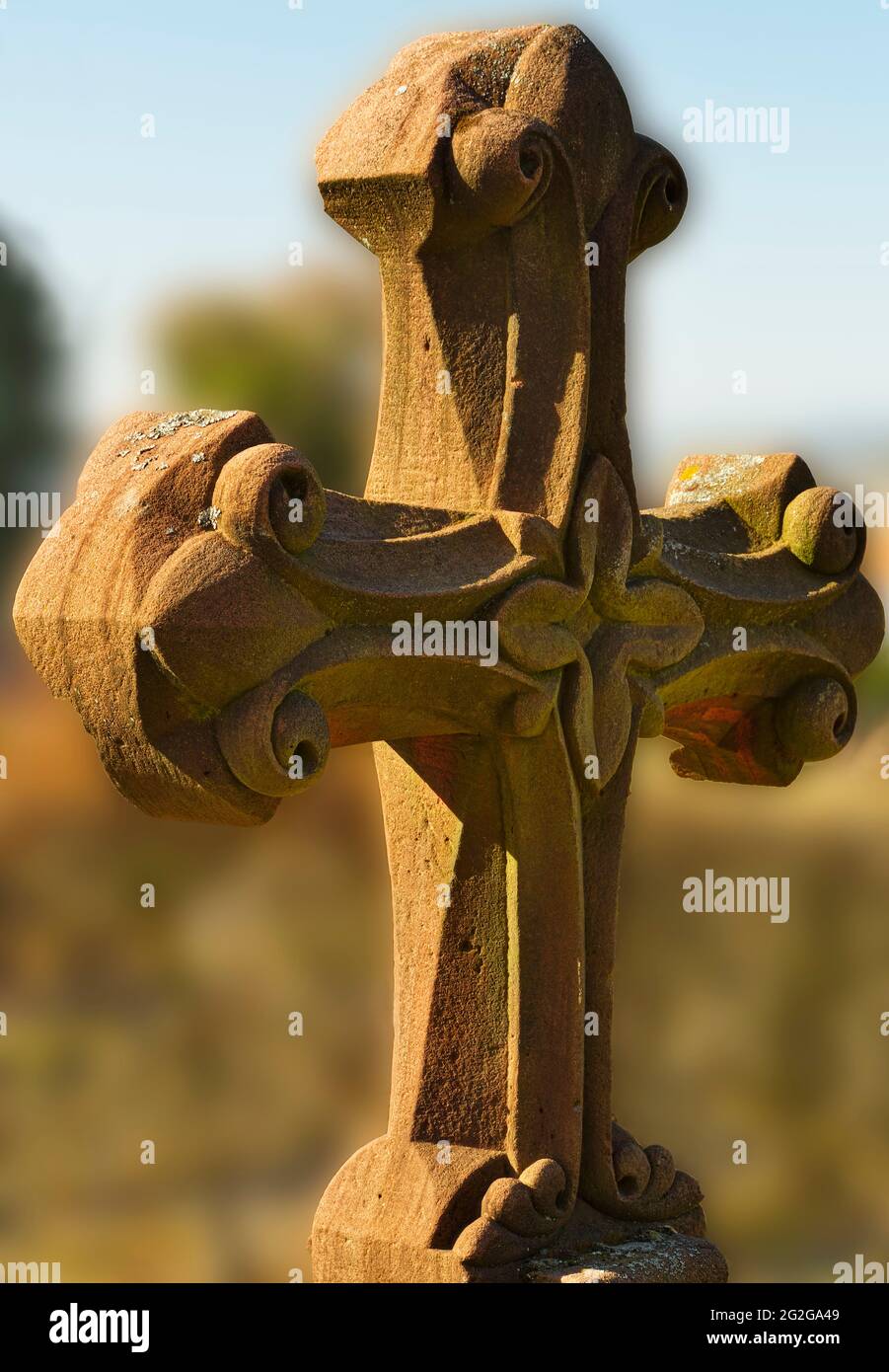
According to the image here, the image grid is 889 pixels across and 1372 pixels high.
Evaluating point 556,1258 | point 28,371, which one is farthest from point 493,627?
point 28,371

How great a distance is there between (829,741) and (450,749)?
1.19 m

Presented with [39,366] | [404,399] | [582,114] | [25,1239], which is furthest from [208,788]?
[39,366]

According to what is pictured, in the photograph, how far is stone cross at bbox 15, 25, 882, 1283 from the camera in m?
4.14

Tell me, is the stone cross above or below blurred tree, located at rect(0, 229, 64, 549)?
below

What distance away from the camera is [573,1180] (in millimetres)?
4391

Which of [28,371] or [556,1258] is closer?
[556,1258]

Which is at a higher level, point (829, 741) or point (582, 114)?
point (582, 114)

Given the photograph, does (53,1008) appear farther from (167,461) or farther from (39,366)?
(167,461)

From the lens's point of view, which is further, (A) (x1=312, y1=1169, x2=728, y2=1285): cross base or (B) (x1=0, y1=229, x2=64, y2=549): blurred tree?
(B) (x1=0, y1=229, x2=64, y2=549): blurred tree

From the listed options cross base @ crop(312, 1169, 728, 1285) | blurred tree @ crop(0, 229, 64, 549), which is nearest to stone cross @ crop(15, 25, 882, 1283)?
cross base @ crop(312, 1169, 728, 1285)

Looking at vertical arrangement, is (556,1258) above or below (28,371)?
below

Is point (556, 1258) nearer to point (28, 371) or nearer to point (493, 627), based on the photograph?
point (493, 627)

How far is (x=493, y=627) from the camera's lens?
4227 millimetres

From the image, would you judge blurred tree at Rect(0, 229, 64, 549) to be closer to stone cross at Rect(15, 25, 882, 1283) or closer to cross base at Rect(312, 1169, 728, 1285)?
stone cross at Rect(15, 25, 882, 1283)
